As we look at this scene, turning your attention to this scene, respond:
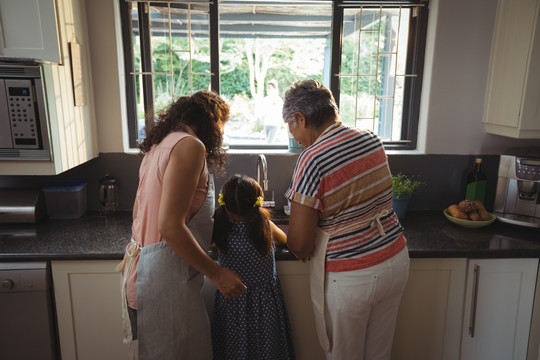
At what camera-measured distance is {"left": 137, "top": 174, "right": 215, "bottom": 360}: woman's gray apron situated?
1.34 m

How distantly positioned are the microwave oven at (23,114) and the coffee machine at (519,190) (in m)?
2.16

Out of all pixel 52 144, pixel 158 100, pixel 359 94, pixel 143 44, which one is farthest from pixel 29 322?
pixel 359 94

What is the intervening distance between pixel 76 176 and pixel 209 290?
1.05m

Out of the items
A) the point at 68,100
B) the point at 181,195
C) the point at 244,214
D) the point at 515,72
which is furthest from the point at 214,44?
the point at 515,72

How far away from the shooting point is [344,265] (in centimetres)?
138

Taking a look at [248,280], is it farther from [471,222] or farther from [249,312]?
[471,222]

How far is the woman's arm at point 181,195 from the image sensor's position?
3.92 feet

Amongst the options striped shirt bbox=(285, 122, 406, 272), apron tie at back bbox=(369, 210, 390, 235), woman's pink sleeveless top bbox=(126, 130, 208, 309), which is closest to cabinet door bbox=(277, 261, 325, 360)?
striped shirt bbox=(285, 122, 406, 272)

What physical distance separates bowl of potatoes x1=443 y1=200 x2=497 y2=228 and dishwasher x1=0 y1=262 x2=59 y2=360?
188 centimetres

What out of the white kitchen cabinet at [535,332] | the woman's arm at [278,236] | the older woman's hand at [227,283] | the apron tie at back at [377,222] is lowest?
the white kitchen cabinet at [535,332]

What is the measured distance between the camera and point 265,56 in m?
2.38

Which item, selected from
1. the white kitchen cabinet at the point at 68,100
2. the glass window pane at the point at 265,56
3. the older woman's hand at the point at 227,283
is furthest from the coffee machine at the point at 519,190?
the white kitchen cabinet at the point at 68,100

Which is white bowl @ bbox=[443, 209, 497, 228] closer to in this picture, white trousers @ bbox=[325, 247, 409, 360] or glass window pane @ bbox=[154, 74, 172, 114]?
white trousers @ bbox=[325, 247, 409, 360]

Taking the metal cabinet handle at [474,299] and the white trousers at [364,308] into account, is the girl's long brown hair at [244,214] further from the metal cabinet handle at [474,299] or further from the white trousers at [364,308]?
the metal cabinet handle at [474,299]
